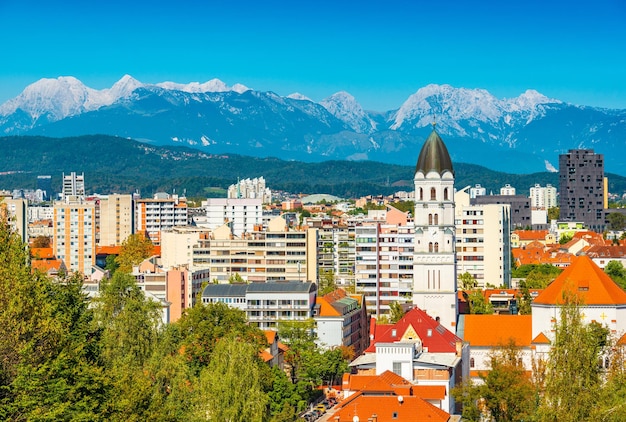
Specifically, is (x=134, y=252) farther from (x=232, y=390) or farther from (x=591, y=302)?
(x=232, y=390)

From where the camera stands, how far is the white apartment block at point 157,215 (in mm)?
181625

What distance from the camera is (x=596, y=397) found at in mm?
44094

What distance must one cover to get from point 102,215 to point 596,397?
5300 inches

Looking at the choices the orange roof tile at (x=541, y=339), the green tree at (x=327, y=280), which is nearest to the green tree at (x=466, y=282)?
the green tree at (x=327, y=280)

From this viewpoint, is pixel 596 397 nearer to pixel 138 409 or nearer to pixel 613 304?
pixel 138 409

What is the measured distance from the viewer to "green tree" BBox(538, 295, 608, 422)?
43.6 metres

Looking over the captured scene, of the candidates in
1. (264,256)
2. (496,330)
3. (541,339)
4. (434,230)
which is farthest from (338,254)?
(541,339)

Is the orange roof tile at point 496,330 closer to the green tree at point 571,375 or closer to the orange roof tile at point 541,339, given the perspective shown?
the orange roof tile at point 541,339

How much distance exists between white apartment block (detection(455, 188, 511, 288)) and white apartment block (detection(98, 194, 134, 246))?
232 feet

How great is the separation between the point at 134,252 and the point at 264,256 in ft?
87.9

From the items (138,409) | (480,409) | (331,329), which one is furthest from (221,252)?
(138,409)

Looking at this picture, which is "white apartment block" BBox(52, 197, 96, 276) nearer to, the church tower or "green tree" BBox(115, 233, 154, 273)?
"green tree" BBox(115, 233, 154, 273)

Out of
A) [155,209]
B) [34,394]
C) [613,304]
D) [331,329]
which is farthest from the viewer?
[155,209]

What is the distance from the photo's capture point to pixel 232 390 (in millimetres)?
49406
